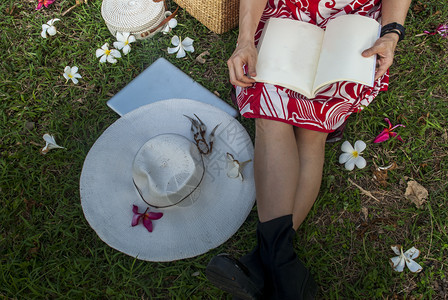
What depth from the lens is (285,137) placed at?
1.90 metres

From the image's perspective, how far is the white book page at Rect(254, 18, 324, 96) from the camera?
1.76m

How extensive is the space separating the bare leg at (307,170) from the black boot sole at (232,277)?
17.9 inches

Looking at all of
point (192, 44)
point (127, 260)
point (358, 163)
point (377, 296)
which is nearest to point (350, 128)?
point (358, 163)

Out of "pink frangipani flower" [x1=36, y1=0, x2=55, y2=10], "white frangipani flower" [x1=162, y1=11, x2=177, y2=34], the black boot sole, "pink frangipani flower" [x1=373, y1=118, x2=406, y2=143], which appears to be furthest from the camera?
"pink frangipani flower" [x1=36, y1=0, x2=55, y2=10]

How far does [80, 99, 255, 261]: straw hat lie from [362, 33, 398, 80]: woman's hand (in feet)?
2.68

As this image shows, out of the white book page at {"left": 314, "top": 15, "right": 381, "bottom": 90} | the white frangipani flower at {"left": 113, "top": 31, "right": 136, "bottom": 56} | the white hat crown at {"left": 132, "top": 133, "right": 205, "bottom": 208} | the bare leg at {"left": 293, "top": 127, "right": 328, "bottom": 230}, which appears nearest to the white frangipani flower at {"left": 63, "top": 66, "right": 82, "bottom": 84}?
the white frangipani flower at {"left": 113, "top": 31, "right": 136, "bottom": 56}

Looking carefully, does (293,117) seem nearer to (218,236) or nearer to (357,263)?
(218,236)

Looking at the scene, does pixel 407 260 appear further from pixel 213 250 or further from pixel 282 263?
pixel 213 250

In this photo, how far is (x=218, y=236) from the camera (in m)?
1.93

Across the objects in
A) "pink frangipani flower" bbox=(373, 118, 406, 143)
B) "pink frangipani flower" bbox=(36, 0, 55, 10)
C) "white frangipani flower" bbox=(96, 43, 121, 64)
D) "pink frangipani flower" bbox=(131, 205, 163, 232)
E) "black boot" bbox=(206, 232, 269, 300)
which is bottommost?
"pink frangipani flower" bbox=(131, 205, 163, 232)

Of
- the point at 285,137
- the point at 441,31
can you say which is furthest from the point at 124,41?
the point at 441,31

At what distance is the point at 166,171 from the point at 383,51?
3.94 feet

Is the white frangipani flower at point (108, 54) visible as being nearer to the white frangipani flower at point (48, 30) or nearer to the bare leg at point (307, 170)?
the white frangipani flower at point (48, 30)

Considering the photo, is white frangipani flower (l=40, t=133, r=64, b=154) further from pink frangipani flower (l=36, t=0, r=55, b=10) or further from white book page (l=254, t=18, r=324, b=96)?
white book page (l=254, t=18, r=324, b=96)
